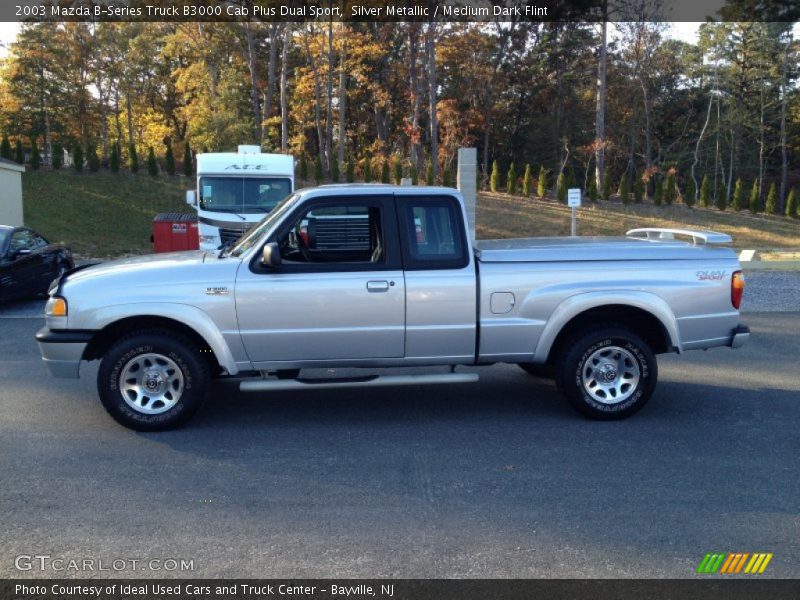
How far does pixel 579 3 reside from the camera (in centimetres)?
4119

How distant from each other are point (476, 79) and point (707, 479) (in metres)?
47.7

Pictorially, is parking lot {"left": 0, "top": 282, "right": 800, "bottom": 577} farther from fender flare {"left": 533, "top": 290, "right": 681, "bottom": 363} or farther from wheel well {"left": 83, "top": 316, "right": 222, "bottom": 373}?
fender flare {"left": 533, "top": 290, "right": 681, "bottom": 363}

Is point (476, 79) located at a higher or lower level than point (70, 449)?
higher

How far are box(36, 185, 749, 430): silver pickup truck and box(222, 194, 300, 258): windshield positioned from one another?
24 mm

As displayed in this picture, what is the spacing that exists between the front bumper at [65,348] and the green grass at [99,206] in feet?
65.3

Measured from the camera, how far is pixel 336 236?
22.0 ft

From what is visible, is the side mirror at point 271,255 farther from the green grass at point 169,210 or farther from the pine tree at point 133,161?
the pine tree at point 133,161

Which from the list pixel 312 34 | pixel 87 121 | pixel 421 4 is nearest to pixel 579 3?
pixel 421 4

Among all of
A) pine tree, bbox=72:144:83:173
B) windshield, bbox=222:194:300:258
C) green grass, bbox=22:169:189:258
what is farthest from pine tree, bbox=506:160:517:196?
windshield, bbox=222:194:300:258

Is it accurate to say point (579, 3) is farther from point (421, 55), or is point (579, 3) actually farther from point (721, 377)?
point (721, 377)

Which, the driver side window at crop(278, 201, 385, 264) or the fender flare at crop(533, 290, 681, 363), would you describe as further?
the fender flare at crop(533, 290, 681, 363)

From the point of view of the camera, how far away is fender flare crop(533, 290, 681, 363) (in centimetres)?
674

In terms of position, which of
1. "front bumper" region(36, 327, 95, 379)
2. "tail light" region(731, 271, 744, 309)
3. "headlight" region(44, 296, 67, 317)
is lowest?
"front bumper" region(36, 327, 95, 379)

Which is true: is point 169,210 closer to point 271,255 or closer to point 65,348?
point 65,348
